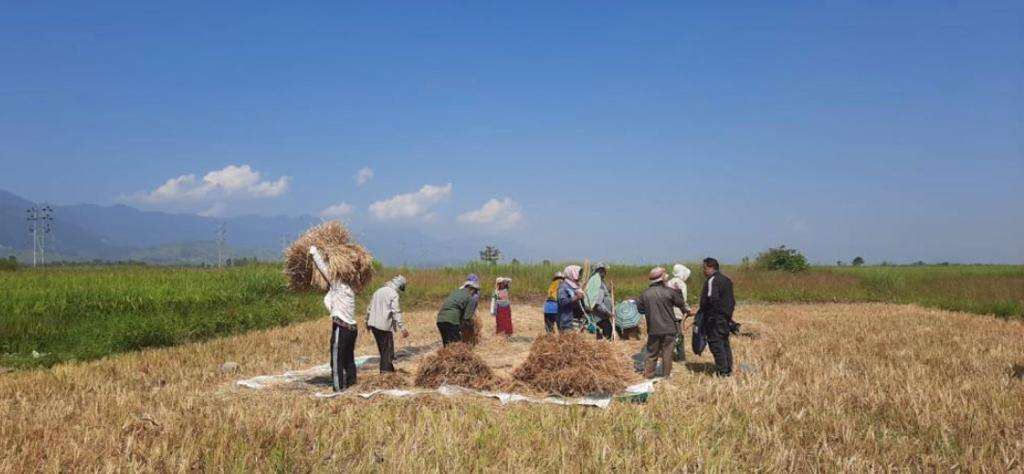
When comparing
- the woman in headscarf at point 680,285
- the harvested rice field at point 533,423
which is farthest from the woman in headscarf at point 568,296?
the harvested rice field at point 533,423

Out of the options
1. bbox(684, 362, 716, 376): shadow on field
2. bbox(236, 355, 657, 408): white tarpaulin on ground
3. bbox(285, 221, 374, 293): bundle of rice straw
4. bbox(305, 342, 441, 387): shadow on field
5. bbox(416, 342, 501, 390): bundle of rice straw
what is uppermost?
bbox(285, 221, 374, 293): bundle of rice straw

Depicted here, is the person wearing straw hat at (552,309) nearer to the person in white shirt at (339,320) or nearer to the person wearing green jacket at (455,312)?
the person wearing green jacket at (455,312)

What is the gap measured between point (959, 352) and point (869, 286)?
19.4 metres

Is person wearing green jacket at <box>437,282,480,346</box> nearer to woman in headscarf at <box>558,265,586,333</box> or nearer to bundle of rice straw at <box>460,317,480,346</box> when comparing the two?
bundle of rice straw at <box>460,317,480,346</box>

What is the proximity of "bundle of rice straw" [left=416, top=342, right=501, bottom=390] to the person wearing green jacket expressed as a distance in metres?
1.89

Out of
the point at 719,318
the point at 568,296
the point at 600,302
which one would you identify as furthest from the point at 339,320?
the point at 600,302

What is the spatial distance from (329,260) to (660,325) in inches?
191

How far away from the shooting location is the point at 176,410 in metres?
6.55

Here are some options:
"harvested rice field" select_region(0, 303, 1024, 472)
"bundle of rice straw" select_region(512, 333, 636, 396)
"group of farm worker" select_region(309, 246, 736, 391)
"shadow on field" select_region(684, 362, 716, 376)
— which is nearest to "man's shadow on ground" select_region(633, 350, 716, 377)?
"shadow on field" select_region(684, 362, 716, 376)

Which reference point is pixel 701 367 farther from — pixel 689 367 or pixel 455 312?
pixel 455 312

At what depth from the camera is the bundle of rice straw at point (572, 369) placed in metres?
7.98

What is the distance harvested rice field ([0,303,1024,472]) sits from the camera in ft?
16.7

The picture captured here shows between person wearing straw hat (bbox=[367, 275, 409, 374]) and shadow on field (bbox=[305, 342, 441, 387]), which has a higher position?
person wearing straw hat (bbox=[367, 275, 409, 374])

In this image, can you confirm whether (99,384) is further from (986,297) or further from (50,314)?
(986,297)
